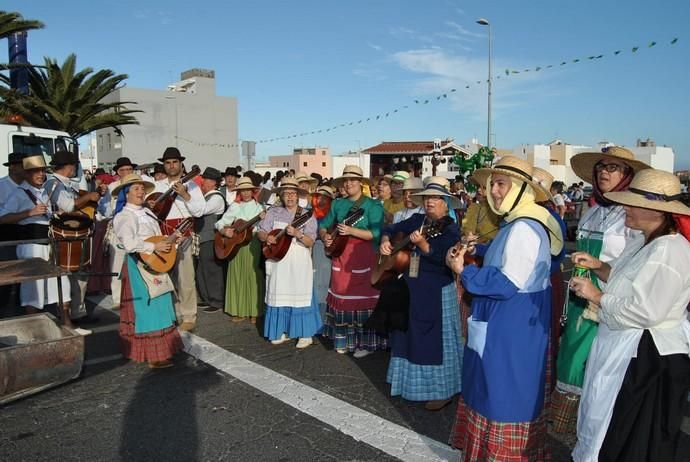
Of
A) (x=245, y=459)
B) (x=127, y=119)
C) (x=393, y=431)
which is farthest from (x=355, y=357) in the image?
(x=127, y=119)

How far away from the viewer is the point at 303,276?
5.99 m

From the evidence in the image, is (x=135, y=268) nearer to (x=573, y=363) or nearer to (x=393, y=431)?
(x=393, y=431)

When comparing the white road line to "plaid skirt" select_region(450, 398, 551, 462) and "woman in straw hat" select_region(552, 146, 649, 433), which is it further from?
"woman in straw hat" select_region(552, 146, 649, 433)

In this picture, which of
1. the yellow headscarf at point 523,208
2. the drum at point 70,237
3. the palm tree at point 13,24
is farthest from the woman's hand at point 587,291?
the palm tree at point 13,24

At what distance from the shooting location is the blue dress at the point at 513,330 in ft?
9.50

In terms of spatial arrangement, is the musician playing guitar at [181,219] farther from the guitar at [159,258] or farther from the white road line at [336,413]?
the guitar at [159,258]

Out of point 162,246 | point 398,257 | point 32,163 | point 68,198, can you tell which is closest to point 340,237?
point 398,257

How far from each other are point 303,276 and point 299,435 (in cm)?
235

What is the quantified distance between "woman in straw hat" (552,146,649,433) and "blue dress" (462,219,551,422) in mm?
867

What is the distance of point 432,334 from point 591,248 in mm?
1401

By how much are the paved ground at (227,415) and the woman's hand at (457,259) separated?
55.5 inches

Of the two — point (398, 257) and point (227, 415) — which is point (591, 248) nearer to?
point (398, 257)

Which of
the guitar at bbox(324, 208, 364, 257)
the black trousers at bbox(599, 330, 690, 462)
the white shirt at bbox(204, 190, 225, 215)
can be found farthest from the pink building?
the black trousers at bbox(599, 330, 690, 462)

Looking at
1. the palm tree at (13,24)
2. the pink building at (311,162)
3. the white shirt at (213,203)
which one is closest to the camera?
the white shirt at (213,203)
